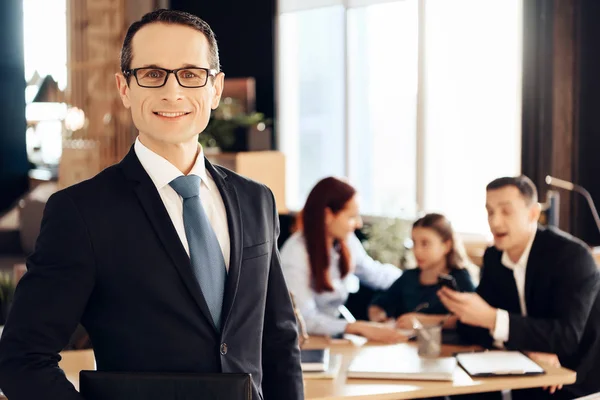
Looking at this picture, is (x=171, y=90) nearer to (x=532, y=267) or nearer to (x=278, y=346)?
(x=278, y=346)

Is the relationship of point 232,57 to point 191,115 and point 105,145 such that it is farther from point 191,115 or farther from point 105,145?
point 191,115

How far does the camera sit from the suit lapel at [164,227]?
1556mm

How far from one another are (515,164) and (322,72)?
2.64 metres

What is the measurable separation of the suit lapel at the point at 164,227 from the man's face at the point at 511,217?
87.3 inches

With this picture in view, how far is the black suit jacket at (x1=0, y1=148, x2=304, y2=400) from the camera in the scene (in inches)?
58.4

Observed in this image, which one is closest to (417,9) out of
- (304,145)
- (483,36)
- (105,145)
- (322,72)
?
(483,36)

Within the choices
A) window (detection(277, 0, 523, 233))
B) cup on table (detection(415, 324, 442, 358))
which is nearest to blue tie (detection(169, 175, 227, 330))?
cup on table (detection(415, 324, 442, 358))

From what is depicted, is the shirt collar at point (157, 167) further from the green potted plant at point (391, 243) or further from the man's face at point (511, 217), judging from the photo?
the green potted plant at point (391, 243)

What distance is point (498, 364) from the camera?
10.1 feet

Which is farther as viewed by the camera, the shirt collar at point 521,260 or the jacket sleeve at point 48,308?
the shirt collar at point 521,260

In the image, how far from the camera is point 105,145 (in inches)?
344

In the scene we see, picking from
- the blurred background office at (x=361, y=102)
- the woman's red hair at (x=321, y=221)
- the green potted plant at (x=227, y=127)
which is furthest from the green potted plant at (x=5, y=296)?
the green potted plant at (x=227, y=127)

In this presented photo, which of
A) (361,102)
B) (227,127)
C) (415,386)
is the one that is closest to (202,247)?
(415,386)

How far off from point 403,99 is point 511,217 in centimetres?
373
